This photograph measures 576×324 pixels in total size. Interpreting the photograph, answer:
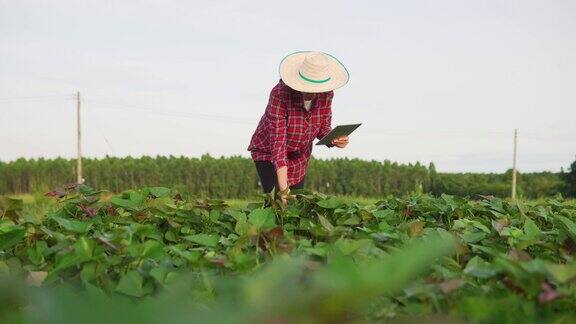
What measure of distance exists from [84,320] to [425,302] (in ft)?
2.81

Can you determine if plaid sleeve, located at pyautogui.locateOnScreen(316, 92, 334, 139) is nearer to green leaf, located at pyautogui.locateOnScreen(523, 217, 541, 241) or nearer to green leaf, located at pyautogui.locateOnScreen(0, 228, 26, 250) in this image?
green leaf, located at pyautogui.locateOnScreen(523, 217, 541, 241)

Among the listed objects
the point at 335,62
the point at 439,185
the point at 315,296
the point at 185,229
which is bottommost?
the point at 439,185

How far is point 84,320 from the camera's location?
0.33m

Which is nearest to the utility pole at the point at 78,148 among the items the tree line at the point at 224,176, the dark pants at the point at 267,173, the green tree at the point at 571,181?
the tree line at the point at 224,176

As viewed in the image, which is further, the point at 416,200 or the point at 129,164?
the point at 129,164

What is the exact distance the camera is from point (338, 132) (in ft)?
13.5

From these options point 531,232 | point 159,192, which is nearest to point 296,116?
point 159,192

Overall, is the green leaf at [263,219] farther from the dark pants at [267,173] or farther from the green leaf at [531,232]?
the dark pants at [267,173]

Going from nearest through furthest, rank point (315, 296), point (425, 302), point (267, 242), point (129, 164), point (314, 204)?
point (315, 296) → point (425, 302) → point (267, 242) → point (314, 204) → point (129, 164)

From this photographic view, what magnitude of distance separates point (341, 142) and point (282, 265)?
12.9 feet

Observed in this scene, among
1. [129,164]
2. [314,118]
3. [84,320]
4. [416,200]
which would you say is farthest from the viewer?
[129,164]

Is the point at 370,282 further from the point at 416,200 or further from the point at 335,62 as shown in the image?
the point at 335,62

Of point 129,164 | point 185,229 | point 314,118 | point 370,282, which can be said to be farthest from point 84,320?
point 129,164

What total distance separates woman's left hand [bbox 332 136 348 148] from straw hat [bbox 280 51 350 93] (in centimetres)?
34
